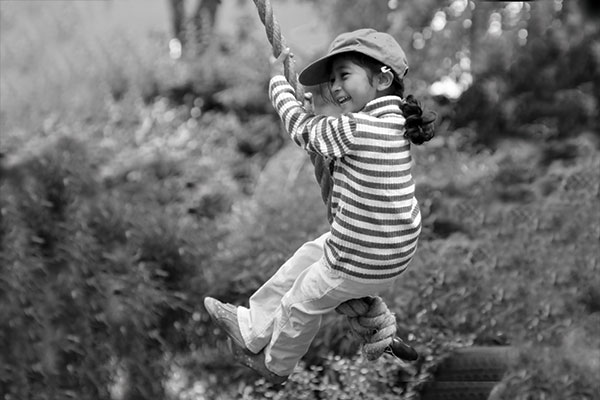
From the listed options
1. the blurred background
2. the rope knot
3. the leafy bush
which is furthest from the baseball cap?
the leafy bush

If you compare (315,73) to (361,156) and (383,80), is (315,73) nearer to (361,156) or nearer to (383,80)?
(383,80)

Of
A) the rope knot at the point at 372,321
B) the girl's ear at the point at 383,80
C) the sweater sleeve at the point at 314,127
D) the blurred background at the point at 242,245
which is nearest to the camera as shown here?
the sweater sleeve at the point at 314,127

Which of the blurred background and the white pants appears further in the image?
the blurred background

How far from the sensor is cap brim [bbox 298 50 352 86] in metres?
3.12

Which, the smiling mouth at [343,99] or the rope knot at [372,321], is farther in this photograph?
the rope knot at [372,321]

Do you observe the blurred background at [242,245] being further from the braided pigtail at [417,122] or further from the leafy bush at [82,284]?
the braided pigtail at [417,122]

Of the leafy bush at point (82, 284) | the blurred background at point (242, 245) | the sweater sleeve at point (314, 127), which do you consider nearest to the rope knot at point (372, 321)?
the sweater sleeve at point (314, 127)

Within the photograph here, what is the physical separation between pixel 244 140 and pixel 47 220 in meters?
3.05

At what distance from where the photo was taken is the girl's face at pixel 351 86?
3062 millimetres

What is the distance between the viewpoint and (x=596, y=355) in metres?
5.03

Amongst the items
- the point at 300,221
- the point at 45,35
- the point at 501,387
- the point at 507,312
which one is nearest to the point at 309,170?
the point at 300,221

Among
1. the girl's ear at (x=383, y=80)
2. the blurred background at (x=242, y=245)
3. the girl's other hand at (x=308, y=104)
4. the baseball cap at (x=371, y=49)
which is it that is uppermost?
the baseball cap at (x=371, y=49)

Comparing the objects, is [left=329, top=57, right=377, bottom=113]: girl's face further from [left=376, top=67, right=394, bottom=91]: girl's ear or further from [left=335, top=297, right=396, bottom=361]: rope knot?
[left=335, top=297, right=396, bottom=361]: rope knot

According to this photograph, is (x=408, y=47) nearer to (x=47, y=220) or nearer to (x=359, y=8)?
(x=359, y=8)
